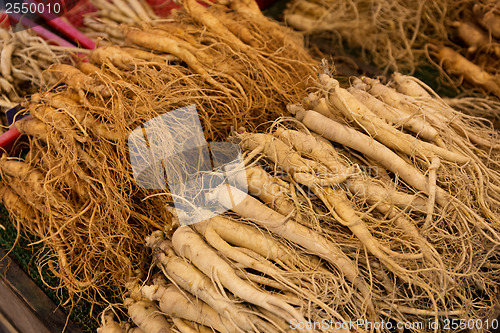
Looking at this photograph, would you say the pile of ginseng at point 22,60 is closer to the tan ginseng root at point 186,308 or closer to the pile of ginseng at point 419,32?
the tan ginseng root at point 186,308

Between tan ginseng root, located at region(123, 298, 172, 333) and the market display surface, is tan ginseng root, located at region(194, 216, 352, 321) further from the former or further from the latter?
tan ginseng root, located at region(123, 298, 172, 333)

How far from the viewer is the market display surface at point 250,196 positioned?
5.27 ft

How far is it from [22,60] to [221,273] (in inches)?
80.4

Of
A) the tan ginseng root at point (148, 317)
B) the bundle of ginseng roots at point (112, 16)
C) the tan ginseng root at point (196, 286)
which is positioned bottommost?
the tan ginseng root at point (148, 317)

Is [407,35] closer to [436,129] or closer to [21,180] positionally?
[436,129]

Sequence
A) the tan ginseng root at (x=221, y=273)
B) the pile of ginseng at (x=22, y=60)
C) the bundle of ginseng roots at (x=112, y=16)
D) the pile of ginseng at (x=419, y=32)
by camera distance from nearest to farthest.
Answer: the tan ginseng root at (x=221, y=273)
the pile of ginseng at (x=22, y=60)
the bundle of ginseng roots at (x=112, y=16)
the pile of ginseng at (x=419, y=32)

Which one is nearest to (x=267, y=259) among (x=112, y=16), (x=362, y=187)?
(x=362, y=187)

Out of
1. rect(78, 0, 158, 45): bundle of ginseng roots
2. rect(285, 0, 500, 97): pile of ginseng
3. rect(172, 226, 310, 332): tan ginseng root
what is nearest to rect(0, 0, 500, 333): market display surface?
rect(172, 226, 310, 332): tan ginseng root

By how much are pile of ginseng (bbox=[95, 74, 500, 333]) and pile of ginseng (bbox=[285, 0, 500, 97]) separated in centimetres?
126

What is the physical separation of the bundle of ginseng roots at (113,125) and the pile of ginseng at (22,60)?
0.24 meters

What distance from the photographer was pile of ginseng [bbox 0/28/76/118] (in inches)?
99.8


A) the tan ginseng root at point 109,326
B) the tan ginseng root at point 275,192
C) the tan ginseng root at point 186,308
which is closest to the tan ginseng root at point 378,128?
the tan ginseng root at point 275,192

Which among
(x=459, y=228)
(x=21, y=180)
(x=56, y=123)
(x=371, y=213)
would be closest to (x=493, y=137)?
(x=459, y=228)

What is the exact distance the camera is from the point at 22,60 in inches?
104
